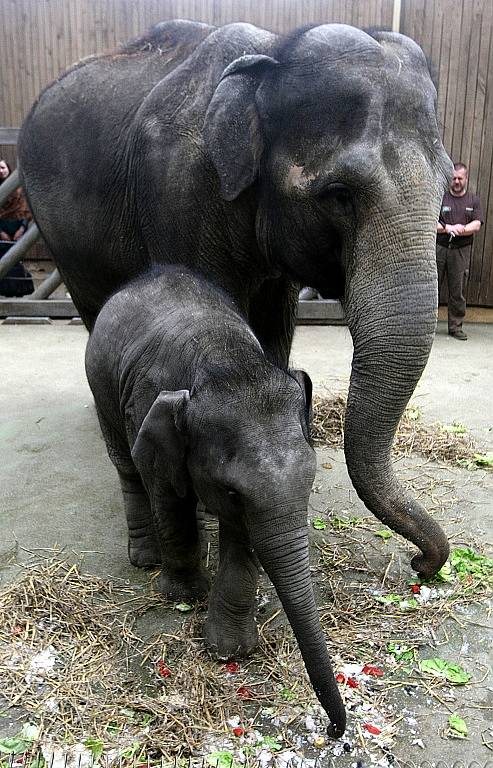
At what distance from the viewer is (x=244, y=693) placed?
255 cm

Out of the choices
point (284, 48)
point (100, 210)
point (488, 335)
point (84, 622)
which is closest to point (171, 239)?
point (100, 210)

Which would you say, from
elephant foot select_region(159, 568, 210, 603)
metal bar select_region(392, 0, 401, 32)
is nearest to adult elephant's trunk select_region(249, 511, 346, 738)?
elephant foot select_region(159, 568, 210, 603)

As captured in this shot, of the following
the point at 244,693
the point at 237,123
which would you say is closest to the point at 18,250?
the point at 237,123

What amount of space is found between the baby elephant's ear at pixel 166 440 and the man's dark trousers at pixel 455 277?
21.3ft

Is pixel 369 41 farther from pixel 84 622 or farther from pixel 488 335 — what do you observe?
pixel 488 335

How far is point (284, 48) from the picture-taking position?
110 inches

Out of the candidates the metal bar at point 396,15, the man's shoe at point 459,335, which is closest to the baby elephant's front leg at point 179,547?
the man's shoe at point 459,335

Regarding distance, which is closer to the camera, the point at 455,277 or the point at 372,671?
the point at 372,671

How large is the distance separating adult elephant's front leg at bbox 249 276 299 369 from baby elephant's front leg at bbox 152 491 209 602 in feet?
3.69

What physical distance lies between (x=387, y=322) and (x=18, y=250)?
659 centimetres

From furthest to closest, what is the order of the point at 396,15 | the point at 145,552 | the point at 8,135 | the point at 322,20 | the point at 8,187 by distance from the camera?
1. the point at 322,20
2. the point at 396,15
3. the point at 8,187
4. the point at 8,135
5. the point at 145,552

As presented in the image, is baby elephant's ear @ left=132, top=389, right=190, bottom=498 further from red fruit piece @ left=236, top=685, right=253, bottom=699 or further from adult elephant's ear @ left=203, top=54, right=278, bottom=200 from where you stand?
adult elephant's ear @ left=203, top=54, right=278, bottom=200

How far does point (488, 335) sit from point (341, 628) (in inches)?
249

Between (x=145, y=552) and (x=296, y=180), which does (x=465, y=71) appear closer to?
(x=296, y=180)
